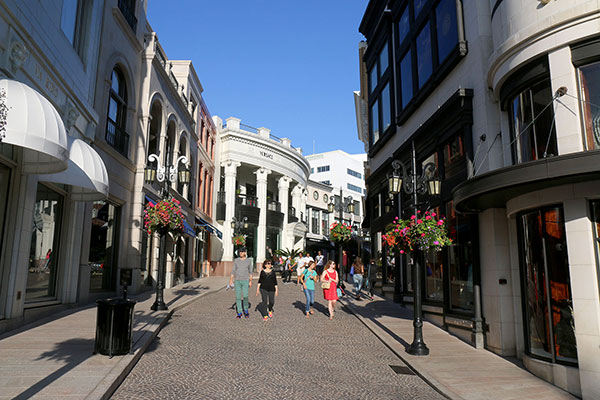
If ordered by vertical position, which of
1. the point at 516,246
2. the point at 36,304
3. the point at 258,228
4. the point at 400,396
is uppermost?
the point at 258,228

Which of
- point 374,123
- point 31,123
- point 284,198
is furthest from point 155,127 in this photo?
point 284,198

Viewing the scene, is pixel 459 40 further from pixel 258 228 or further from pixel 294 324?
pixel 258 228

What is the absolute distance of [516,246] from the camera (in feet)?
30.3

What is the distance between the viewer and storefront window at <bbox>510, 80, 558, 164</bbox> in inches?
315

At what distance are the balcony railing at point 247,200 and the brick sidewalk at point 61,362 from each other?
28.6m

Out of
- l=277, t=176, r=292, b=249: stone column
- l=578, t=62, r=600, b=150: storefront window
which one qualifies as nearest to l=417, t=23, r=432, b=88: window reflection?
l=578, t=62, r=600, b=150: storefront window

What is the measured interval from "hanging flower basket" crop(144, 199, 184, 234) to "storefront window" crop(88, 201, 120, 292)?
2.50 m

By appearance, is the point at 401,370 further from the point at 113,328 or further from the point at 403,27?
the point at 403,27

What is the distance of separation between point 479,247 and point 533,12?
4.96m

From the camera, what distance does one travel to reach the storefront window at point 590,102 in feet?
23.6

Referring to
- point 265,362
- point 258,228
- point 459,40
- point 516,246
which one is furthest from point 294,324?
point 258,228

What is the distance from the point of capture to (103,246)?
16.1m

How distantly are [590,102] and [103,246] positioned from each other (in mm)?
15152

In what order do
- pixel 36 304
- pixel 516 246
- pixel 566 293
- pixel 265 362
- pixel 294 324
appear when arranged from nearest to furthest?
pixel 566 293 < pixel 265 362 < pixel 516 246 < pixel 36 304 < pixel 294 324
